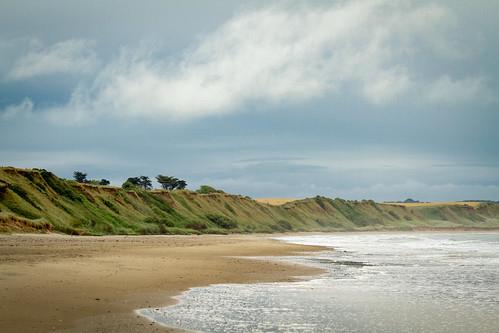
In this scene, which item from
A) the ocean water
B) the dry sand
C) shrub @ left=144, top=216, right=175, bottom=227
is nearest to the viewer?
the dry sand

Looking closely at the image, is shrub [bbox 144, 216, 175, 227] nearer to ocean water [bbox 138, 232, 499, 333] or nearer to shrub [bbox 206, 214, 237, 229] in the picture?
shrub [bbox 206, 214, 237, 229]

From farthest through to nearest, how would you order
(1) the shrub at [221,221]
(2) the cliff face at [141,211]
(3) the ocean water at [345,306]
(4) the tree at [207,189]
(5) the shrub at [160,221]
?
(4) the tree at [207,189] < (1) the shrub at [221,221] < (5) the shrub at [160,221] < (2) the cliff face at [141,211] < (3) the ocean water at [345,306]

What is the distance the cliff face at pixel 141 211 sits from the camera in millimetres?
52312

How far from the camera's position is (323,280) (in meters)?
21.6

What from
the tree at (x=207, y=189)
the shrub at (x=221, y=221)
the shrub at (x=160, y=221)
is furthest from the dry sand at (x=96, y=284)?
the tree at (x=207, y=189)

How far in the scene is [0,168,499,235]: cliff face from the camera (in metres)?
52.3

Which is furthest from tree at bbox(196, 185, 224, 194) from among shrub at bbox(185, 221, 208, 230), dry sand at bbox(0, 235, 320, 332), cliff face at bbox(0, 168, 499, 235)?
dry sand at bbox(0, 235, 320, 332)

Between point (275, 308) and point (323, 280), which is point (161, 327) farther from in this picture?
point (323, 280)

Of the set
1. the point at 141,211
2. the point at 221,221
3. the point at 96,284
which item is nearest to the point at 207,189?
the point at 221,221

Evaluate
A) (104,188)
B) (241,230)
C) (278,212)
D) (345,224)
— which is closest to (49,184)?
(104,188)

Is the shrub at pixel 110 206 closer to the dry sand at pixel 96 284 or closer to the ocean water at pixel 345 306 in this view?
the dry sand at pixel 96 284

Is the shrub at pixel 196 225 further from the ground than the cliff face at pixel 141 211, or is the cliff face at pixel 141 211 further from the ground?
the cliff face at pixel 141 211

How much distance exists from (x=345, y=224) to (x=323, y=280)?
13664cm

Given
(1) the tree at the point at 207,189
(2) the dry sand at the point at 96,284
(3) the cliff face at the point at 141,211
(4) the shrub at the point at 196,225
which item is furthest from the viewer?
(1) the tree at the point at 207,189
